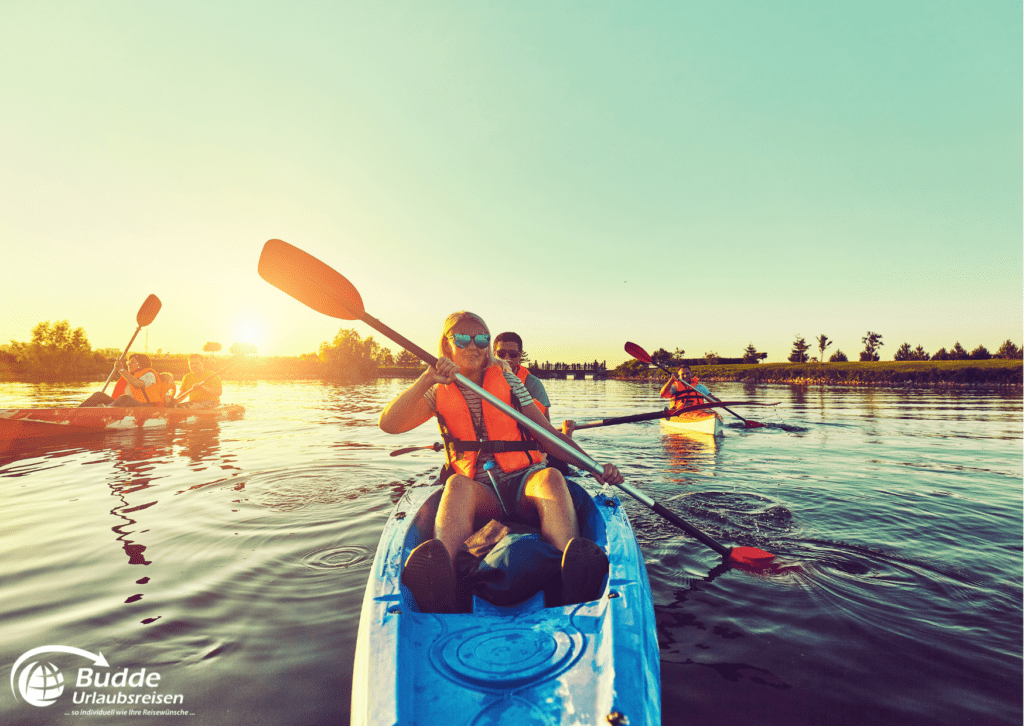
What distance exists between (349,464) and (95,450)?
558cm

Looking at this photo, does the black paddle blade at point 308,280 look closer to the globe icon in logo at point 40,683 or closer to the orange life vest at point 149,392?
the globe icon in logo at point 40,683

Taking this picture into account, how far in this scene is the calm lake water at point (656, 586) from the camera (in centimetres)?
241

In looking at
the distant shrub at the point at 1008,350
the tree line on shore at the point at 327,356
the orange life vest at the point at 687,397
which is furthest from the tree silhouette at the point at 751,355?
the orange life vest at the point at 687,397

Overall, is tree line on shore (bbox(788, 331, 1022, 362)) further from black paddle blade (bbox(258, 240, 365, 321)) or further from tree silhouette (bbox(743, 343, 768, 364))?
black paddle blade (bbox(258, 240, 365, 321))

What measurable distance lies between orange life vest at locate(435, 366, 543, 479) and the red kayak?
36.9ft

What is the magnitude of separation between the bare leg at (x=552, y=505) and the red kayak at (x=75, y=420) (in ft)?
39.3

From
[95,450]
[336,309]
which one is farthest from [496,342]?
[95,450]

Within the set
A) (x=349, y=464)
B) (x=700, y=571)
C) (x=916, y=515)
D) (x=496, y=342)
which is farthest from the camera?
(x=349, y=464)

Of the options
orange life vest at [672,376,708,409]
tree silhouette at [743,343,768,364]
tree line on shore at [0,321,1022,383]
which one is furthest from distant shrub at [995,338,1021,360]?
orange life vest at [672,376,708,409]

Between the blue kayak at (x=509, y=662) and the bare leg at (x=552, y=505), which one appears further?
the bare leg at (x=552, y=505)

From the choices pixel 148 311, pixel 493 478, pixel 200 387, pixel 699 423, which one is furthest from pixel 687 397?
pixel 148 311

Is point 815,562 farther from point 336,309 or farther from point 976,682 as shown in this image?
point 336,309

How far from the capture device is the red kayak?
973cm

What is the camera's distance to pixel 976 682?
250 cm
